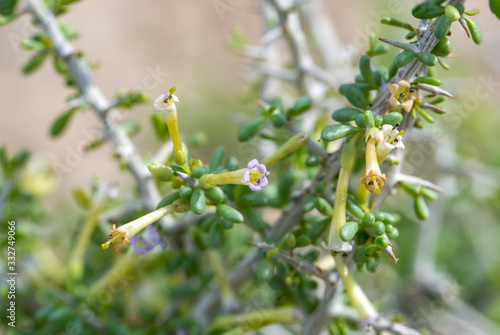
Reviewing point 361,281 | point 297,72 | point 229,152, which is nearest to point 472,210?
point 361,281

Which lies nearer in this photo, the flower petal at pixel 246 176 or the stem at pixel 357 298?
the flower petal at pixel 246 176

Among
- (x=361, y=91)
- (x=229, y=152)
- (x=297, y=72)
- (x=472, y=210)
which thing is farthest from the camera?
(x=229, y=152)

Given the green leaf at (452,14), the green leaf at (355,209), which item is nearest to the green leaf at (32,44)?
the green leaf at (355,209)

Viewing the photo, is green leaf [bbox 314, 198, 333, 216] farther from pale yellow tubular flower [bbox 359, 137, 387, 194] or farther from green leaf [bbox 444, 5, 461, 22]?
green leaf [bbox 444, 5, 461, 22]

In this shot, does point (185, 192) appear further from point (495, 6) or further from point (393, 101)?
point (495, 6)

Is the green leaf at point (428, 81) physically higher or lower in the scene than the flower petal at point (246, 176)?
higher

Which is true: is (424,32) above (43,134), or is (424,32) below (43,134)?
above

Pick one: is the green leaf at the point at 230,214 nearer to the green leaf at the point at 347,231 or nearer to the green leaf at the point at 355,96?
the green leaf at the point at 347,231

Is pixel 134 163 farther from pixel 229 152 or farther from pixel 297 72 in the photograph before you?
pixel 229 152
